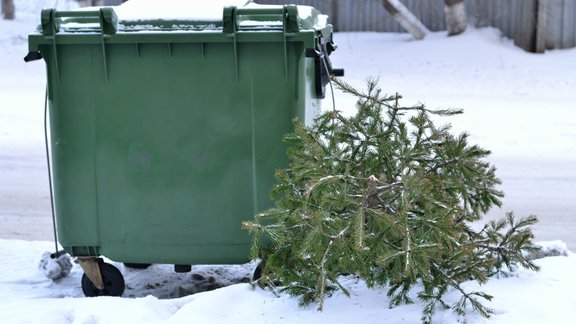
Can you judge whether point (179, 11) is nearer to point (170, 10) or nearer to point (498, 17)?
point (170, 10)

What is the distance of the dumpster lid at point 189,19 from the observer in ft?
15.4

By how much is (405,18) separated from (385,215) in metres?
12.7

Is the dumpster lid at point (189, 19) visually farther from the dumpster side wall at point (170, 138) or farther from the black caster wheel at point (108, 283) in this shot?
the black caster wheel at point (108, 283)

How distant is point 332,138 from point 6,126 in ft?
24.9

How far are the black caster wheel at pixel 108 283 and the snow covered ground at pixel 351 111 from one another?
0.36ft

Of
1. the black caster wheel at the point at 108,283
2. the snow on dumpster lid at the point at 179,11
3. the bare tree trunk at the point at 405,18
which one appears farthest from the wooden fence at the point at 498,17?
the black caster wheel at the point at 108,283

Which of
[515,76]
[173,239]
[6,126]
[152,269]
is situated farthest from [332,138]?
[515,76]

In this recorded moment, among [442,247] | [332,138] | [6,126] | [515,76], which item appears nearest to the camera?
[442,247]

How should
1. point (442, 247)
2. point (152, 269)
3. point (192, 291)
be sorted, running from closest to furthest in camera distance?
point (442, 247) < point (192, 291) < point (152, 269)

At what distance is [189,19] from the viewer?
475 centimetres

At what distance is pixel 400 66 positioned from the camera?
49.5 feet

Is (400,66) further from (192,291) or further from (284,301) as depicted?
(284,301)

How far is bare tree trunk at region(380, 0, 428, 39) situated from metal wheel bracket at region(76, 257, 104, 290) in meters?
11.6

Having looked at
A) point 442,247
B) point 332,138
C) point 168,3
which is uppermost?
point 168,3
